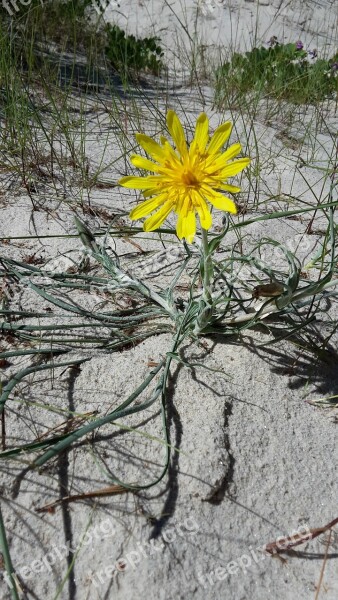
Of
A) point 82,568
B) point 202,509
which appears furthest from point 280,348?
point 82,568

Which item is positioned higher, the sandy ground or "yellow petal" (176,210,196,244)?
"yellow petal" (176,210,196,244)

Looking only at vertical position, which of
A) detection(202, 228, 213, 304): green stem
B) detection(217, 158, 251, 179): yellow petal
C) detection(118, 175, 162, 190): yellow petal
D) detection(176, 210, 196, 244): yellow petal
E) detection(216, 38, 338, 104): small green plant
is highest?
detection(216, 38, 338, 104): small green plant

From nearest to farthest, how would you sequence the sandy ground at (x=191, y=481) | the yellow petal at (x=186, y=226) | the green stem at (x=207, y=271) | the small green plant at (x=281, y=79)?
the sandy ground at (x=191, y=481) < the yellow petal at (x=186, y=226) < the green stem at (x=207, y=271) < the small green plant at (x=281, y=79)

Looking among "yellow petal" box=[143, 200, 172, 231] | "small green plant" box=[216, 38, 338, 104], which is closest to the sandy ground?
"yellow petal" box=[143, 200, 172, 231]

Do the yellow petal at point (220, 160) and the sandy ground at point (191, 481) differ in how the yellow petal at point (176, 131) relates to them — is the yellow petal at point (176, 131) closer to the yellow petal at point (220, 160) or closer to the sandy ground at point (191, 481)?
the yellow petal at point (220, 160)

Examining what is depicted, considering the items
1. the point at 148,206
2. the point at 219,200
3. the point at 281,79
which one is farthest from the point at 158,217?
the point at 281,79

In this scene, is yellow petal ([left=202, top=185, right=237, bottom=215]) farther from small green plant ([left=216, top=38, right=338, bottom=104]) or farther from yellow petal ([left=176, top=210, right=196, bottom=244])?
small green plant ([left=216, top=38, right=338, bottom=104])

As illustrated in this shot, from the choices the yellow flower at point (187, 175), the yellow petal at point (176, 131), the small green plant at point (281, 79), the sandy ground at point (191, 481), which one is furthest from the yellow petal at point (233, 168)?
the small green plant at point (281, 79)
